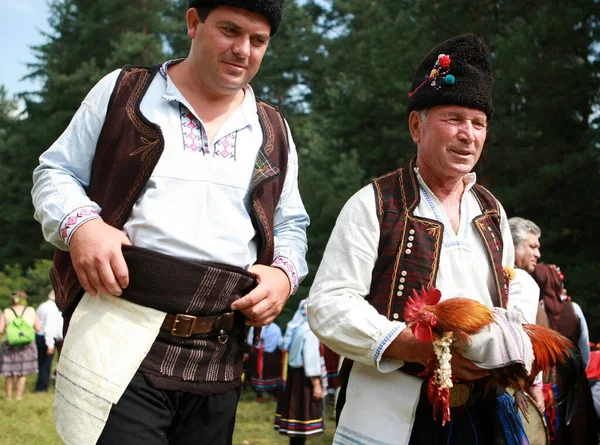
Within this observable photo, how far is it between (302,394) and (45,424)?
3670mm

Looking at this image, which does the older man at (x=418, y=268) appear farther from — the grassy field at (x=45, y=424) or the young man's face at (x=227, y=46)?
the grassy field at (x=45, y=424)

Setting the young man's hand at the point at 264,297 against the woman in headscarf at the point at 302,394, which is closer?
the young man's hand at the point at 264,297

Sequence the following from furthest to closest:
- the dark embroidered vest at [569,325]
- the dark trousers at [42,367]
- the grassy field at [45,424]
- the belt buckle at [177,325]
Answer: the dark trousers at [42,367], the grassy field at [45,424], the dark embroidered vest at [569,325], the belt buckle at [177,325]

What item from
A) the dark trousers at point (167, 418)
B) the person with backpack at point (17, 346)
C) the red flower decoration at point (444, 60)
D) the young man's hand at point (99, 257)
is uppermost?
the red flower decoration at point (444, 60)

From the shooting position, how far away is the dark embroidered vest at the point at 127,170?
2412 millimetres

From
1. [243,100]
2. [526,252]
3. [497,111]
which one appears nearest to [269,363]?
[497,111]

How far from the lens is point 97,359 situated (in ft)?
7.58

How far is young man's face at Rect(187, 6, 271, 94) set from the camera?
8.23ft

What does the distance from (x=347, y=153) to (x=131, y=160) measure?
710 inches

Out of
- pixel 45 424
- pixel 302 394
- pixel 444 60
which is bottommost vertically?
pixel 45 424

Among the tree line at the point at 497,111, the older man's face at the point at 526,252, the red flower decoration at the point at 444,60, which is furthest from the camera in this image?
the tree line at the point at 497,111

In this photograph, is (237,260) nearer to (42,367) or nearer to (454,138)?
(454,138)

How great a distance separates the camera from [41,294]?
3022 centimetres

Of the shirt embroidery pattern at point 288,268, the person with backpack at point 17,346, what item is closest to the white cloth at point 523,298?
the shirt embroidery pattern at point 288,268
